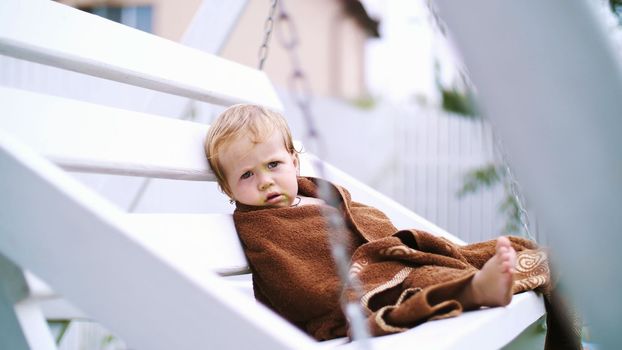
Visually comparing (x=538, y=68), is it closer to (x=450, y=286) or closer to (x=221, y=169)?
(x=450, y=286)

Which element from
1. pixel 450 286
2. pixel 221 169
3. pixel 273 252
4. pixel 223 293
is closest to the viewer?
pixel 223 293

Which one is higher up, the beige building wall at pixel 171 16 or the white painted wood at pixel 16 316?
the white painted wood at pixel 16 316

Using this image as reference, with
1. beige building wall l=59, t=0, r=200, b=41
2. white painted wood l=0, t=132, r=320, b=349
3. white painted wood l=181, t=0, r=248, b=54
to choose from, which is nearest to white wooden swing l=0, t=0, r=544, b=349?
white painted wood l=0, t=132, r=320, b=349

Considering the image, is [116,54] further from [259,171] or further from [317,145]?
[317,145]

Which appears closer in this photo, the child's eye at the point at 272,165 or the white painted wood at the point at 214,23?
the child's eye at the point at 272,165

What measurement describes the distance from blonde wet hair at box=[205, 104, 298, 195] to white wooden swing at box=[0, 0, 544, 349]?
4cm

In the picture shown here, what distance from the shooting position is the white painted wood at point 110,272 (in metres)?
0.54

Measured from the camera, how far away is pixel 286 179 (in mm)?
1239

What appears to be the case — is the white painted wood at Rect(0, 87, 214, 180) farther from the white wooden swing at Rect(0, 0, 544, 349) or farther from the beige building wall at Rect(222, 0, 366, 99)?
the beige building wall at Rect(222, 0, 366, 99)

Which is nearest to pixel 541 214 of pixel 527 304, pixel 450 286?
pixel 450 286

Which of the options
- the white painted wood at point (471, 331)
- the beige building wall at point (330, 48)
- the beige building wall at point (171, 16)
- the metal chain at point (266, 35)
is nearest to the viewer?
the beige building wall at point (330, 48)

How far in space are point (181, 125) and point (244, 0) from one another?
0.56 meters

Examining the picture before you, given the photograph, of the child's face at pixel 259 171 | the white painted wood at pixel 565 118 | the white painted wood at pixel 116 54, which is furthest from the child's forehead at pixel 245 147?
the white painted wood at pixel 565 118

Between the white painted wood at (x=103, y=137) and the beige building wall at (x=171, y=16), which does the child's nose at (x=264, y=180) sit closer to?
the white painted wood at (x=103, y=137)
